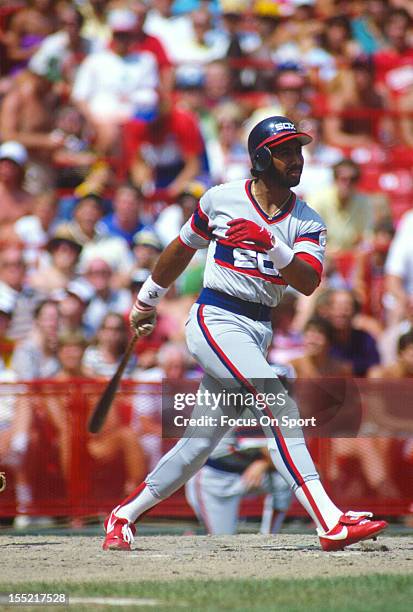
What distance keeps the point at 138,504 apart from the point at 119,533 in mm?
211

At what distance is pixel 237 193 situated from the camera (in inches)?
241

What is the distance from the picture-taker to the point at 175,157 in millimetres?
13031

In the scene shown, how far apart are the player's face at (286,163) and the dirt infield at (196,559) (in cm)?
193

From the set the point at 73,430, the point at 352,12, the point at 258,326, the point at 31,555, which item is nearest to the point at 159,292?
the point at 258,326

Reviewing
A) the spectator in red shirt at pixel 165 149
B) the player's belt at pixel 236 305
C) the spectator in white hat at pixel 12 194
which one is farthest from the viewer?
the spectator in red shirt at pixel 165 149

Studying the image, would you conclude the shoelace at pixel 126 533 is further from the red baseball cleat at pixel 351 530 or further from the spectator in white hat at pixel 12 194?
the spectator in white hat at pixel 12 194

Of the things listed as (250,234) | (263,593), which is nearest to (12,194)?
(250,234)

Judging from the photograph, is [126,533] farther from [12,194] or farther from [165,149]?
[165,149]

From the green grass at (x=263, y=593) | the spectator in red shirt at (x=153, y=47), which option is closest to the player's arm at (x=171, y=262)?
the green grass at (x=263, y=593)

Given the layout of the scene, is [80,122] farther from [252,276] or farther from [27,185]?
[252,276]

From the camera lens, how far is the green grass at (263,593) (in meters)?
4.68

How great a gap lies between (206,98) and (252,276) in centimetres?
805

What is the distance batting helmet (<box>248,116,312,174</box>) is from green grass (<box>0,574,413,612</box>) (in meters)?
2.07

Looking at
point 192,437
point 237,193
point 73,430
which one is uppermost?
point 237,193
